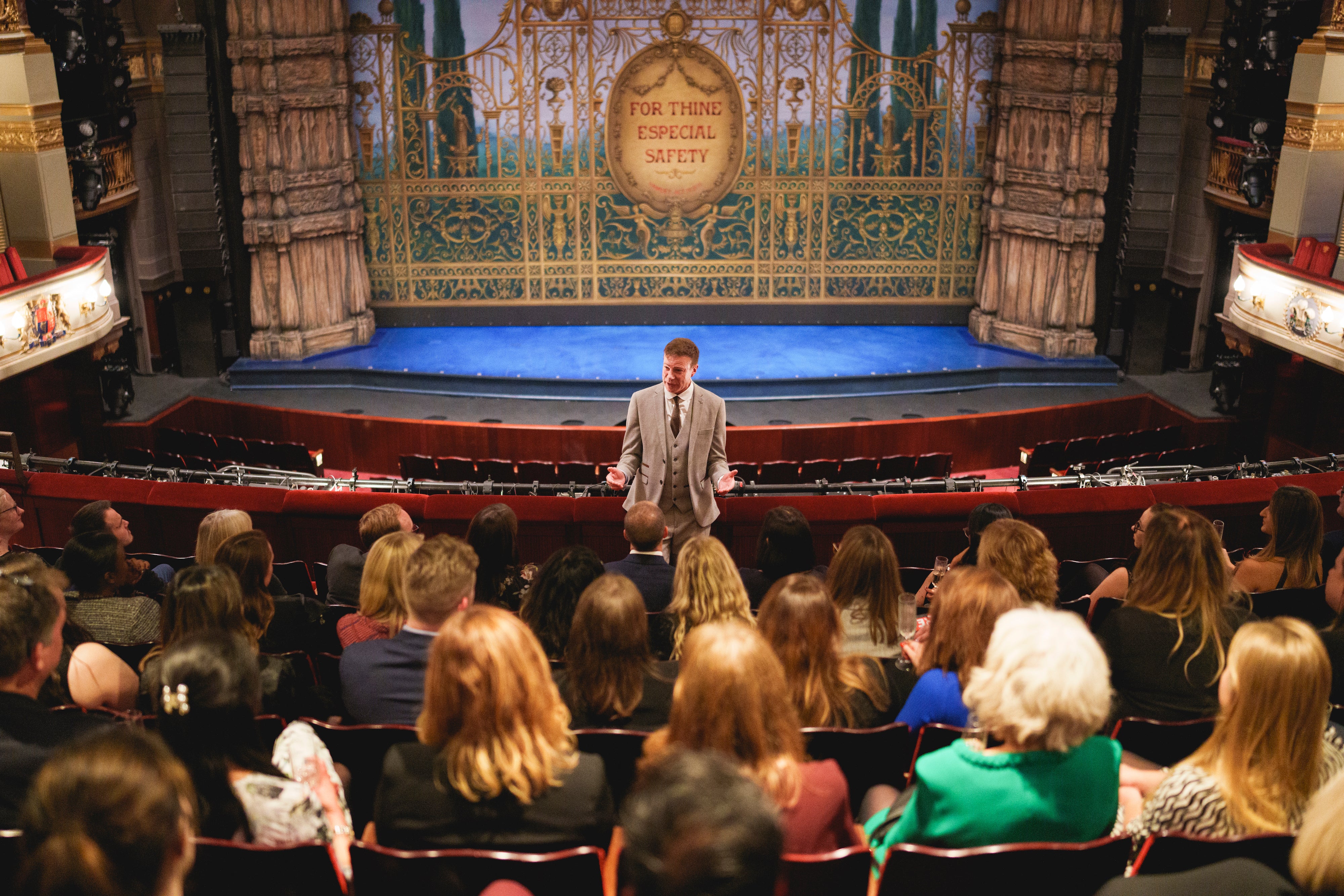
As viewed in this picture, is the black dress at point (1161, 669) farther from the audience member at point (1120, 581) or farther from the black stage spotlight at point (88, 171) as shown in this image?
the black stage spotlight at point (88, 171)

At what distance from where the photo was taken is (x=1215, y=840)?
90.4 inches

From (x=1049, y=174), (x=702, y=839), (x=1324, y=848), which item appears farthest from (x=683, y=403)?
(x=1049, y=174)

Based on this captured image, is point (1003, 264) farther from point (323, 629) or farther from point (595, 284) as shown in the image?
point (323, 629)

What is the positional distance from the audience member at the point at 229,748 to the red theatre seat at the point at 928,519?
11.9 ft

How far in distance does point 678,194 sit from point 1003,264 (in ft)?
11.8

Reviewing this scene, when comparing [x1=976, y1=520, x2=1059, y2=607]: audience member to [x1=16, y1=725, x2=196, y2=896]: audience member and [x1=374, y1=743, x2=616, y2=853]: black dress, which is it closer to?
[x1=374, y1=743, x2=616, y2=853]: black dress

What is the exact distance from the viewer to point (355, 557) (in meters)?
4.30

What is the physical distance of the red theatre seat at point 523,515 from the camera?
5.69m

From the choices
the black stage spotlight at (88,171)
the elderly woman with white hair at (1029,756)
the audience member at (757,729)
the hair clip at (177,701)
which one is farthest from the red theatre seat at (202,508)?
the black stage spotlight at (88,171)

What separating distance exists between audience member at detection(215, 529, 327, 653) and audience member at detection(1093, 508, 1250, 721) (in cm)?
252

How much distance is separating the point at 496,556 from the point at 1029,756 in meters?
2.17

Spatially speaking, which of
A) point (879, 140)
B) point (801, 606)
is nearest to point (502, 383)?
point (879, 140)

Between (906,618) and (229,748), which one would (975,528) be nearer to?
(906,618)

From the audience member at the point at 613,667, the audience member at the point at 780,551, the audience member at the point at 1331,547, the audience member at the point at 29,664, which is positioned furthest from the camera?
the audience member at the point at 1331,547
